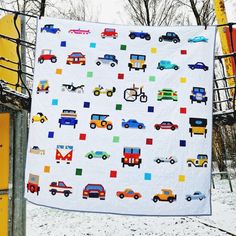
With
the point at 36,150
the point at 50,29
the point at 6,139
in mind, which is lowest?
the point at 36,150

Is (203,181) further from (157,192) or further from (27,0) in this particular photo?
(27,0)

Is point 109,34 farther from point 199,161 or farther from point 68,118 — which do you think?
point 199,161

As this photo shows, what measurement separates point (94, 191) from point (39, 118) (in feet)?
2.61

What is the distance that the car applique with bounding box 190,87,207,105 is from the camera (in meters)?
2.94

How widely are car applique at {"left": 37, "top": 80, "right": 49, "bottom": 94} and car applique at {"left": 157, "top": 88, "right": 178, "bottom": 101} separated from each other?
1.00 m

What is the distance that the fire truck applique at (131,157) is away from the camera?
285cm

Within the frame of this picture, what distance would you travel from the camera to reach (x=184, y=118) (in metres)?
2.92

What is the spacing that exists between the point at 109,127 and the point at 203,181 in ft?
3.06

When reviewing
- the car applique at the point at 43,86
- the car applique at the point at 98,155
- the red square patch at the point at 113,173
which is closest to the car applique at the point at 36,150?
the car applique at the point at 98,155

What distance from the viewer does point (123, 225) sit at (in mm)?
6145

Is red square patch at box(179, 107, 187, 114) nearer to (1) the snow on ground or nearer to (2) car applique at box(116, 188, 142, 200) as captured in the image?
(2) car applique at box(116, 188, 142, 200)

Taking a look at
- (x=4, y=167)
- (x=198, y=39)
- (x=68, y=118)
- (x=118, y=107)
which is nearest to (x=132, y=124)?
(x=118, y=107)

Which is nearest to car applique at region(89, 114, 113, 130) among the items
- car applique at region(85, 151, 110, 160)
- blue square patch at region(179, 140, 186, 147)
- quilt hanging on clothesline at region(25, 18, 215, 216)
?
quilt hanging on clothesline at region(25, 18, 215, 216)

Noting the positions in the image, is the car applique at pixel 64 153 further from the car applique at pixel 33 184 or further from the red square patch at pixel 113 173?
the red square patch at pixel 113 173
